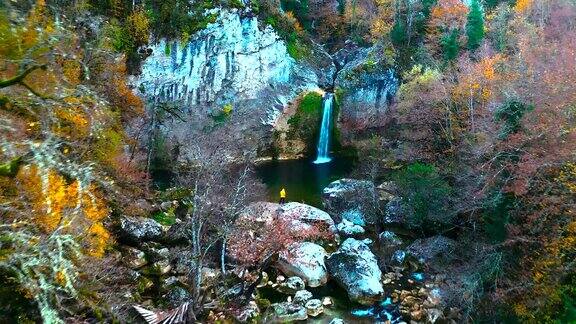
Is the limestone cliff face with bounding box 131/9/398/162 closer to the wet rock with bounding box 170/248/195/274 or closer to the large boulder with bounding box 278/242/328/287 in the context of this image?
the large boulder with bounding box 278/242/328/287

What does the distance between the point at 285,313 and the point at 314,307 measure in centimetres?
127

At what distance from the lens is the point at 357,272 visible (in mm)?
19125

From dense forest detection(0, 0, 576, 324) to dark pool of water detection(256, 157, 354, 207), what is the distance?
257 millimetres

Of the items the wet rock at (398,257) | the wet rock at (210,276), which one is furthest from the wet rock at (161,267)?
the wet rock at (398,257)

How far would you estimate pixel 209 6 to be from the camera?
33969mm

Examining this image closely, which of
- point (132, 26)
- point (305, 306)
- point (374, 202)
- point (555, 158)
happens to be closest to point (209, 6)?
point (132, 26)

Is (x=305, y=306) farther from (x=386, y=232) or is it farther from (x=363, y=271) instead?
(x=386, y=232)

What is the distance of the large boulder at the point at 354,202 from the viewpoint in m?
24.6

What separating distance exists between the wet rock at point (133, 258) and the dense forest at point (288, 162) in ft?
0.22

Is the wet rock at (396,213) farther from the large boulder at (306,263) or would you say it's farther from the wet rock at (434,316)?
the wet rock at (434,316)

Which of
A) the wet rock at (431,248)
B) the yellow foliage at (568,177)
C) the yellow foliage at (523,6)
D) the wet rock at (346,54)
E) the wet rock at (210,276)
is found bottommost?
the wet rock at (210,276)

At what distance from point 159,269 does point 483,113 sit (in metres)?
18.3

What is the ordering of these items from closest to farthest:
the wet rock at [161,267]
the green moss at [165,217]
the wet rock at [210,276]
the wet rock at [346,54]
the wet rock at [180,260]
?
the wet rock at [210,276], the wet rock at [161,267], the wet rock at [180,260], the green moss at [165,217], the wet rock at [346,54]

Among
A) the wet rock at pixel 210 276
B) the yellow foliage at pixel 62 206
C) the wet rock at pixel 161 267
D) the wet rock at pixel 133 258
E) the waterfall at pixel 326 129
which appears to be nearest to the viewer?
the yellow foliage at pixel 62 206
